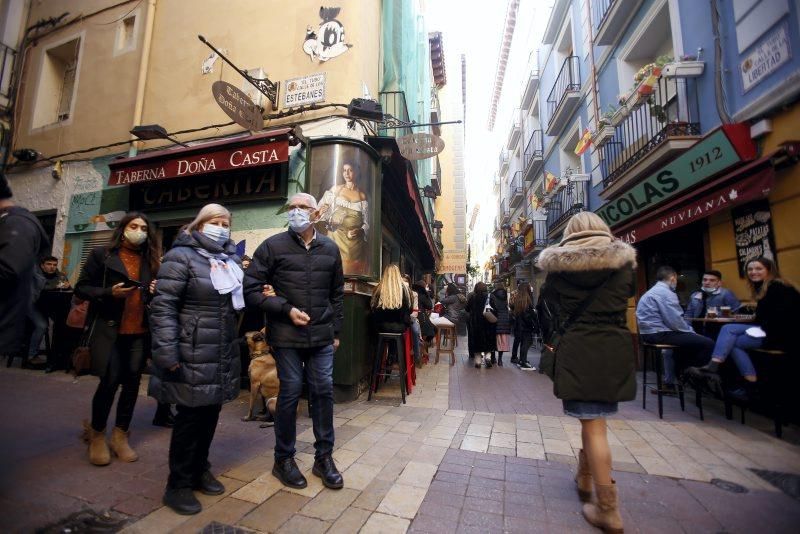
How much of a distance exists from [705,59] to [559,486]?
7230mm

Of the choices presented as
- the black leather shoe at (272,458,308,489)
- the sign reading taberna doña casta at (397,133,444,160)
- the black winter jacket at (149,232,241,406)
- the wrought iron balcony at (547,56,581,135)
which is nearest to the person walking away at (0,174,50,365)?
the black winter jacket at (149,232,241,406)

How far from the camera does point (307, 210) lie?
9.15 feet

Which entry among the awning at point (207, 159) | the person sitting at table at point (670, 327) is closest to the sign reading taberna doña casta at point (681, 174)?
the person sitting at table at point (670, 327)

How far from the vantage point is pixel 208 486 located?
237 centimetres

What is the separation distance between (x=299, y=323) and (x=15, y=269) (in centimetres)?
144

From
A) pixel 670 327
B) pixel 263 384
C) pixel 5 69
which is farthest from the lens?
pixel 5 69

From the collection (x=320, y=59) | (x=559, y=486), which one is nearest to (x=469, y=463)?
(x=559, y=486)

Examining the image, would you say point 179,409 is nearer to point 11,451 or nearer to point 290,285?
point 290,285

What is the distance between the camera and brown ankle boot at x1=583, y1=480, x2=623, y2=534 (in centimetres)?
203

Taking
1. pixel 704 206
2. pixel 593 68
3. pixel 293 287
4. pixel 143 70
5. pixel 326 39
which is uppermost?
pixel 593 68

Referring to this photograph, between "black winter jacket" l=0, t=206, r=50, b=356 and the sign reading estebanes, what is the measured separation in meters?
3.68

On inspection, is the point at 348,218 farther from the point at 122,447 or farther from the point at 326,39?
the point at 122,447

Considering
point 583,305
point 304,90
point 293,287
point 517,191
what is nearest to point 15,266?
point 293,287

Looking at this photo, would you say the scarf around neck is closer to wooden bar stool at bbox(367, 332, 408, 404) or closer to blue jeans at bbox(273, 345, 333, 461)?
blue jeans at bbox(273, 345, 333, 461)
